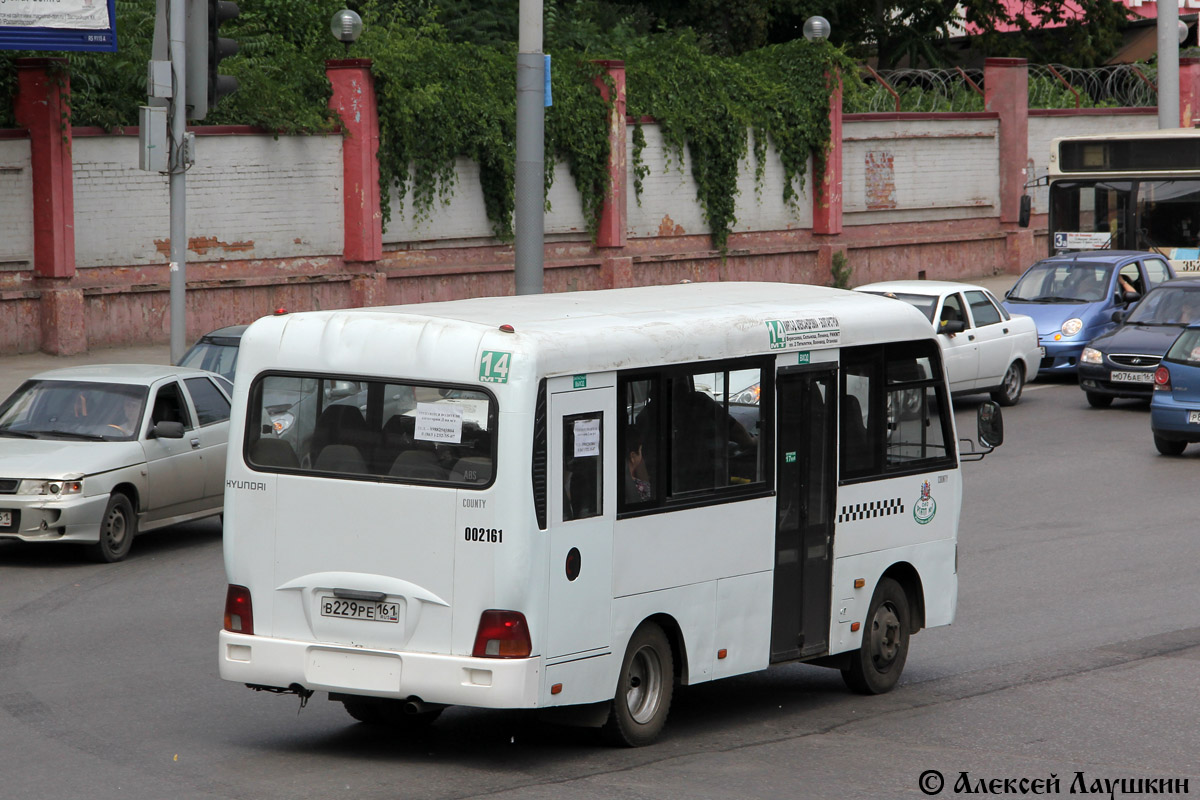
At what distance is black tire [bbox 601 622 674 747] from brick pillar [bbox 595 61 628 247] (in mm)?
22264

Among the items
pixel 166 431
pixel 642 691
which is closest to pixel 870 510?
pixel 642 691

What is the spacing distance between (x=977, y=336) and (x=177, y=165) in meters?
10.3

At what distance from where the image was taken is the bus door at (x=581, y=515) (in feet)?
25.7

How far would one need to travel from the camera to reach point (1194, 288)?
23203 mm

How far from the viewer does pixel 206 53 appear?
18.0 m

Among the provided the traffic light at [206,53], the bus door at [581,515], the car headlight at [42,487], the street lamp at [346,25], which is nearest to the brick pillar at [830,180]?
the street lamp at [346,25]

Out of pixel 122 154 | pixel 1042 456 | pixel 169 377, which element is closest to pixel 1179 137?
pixel 1042 456

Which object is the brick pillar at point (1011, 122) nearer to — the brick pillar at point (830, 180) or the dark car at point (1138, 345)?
the brick pillar at point (830, 180)

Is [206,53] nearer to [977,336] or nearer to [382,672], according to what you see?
[977,336]

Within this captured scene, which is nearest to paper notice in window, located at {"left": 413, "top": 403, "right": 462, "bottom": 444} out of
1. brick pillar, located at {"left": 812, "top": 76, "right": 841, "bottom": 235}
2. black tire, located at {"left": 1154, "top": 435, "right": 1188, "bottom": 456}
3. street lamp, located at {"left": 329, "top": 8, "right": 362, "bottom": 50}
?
black tire, located at {"left": 1154, "top": 435, "right": 1188, "bottom": 456}

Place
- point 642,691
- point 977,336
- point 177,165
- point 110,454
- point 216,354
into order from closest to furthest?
Result: point 642,691, point 110,454, point 177,165, point 216,354, point 977,336

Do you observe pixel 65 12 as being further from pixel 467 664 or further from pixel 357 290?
pixel 467 664

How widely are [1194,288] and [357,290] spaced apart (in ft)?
40.1

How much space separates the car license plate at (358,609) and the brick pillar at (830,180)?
27183mm
